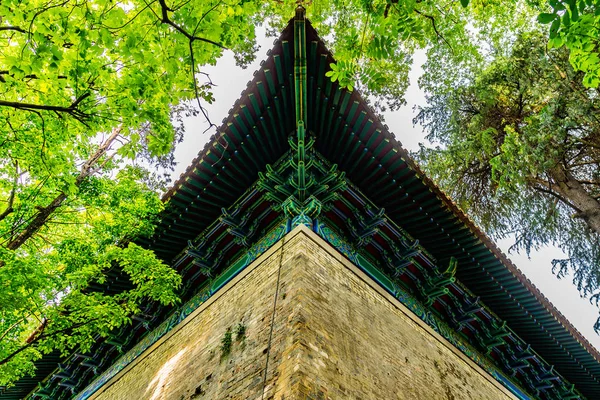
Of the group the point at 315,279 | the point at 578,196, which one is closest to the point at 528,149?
the point at 578,196

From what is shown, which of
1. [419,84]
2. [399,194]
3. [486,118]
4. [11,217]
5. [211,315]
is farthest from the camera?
[419,84]

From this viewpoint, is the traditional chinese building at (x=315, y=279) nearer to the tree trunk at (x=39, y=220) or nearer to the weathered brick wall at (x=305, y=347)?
the weathered brick wall at (x=305, y=347)

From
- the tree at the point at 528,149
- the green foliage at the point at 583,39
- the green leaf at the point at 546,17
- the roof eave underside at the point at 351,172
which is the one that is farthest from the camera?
the tree at the point at 528,149

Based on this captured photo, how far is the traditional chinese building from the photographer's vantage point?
473 cm

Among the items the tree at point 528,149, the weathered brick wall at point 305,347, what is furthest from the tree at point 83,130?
the tree at point 528,149

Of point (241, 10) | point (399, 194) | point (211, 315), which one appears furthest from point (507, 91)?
point (211, 315)

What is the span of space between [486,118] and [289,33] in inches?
277

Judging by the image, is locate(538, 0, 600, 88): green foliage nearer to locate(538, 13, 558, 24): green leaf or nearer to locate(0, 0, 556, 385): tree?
locate(538, 13, 558, 24): green leaf

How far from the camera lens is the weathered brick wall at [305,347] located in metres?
4.14

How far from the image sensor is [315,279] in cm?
518

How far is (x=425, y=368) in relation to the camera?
19.2 ft

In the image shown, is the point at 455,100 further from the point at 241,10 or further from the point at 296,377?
the point at 296,377

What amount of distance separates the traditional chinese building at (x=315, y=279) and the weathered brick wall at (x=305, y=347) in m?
0.02

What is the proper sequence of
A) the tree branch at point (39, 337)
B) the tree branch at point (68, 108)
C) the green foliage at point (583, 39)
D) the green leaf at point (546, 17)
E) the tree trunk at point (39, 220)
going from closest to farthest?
1. the green leaf at point (546, 17)
2. the green foliage at point (583, 39)
3. the tree branch at point (68, 108)
4. the tree branch at point (39, 337)
5. the tree trunk at point (39, 220)
